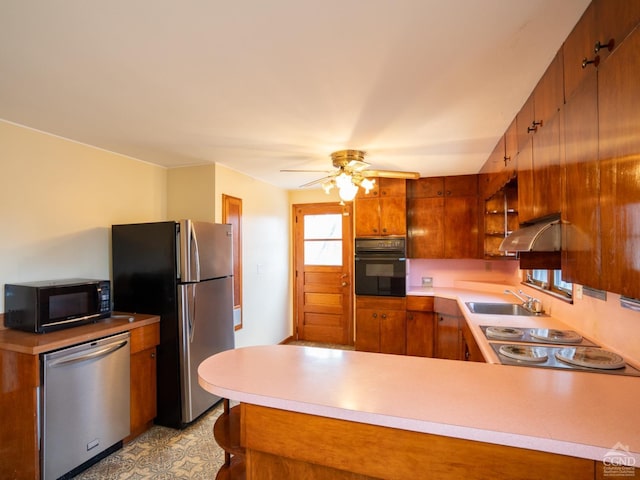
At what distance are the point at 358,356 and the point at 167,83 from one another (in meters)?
1.72

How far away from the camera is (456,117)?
2131 mm

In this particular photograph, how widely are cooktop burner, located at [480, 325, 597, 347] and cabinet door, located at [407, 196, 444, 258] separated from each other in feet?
6.37

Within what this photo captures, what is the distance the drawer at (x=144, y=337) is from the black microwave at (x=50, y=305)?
0.32 metres

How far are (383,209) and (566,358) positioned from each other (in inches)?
105

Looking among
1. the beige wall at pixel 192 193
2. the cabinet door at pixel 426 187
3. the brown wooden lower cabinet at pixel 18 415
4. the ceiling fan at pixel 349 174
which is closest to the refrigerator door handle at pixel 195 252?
the beige wall at pixel 192 193

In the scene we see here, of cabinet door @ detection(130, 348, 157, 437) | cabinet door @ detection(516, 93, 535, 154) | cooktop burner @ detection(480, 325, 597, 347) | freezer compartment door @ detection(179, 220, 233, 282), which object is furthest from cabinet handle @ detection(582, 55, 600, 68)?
cabinet door @ detection(130, 348, 157, 437)

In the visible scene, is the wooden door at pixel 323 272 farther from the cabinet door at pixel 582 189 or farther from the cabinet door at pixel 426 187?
the cabinet door at pixel 582 189

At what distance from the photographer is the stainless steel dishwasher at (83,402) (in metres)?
1.89

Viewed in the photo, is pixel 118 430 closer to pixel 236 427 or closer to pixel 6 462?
pixel 6 462

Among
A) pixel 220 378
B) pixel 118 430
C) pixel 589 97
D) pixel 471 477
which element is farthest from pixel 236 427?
pixel 589 97

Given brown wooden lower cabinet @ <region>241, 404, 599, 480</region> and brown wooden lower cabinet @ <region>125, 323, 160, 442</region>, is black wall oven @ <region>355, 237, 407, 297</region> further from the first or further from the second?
brown wooden lower cabinet @ <region>241, 404, 599, 480</region>

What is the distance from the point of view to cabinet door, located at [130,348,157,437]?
7.95 ft

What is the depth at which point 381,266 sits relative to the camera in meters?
3.91

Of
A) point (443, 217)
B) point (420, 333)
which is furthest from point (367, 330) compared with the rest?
point (443, 217)
